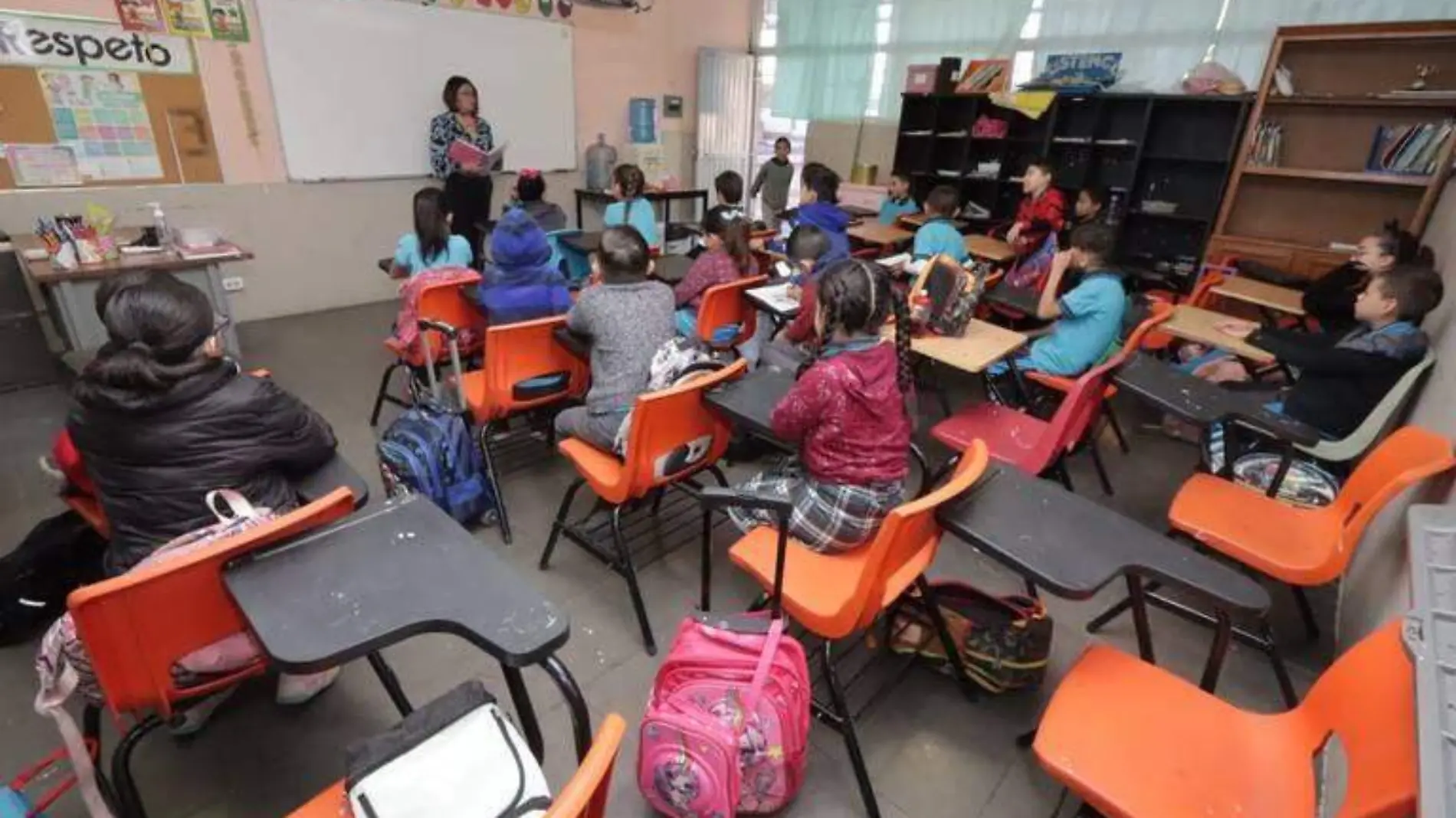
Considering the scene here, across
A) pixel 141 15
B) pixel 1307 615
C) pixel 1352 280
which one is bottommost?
pixel 1307 615

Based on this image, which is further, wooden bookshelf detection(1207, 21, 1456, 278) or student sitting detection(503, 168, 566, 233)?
student sitting detection(503, 168, 566, 233)

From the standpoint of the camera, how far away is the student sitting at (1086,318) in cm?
272

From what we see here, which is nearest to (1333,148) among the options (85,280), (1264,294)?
(1264,294)

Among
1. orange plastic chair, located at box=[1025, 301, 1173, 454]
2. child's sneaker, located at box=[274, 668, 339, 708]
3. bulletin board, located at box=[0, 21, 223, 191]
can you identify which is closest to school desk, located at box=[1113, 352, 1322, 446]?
orange plastic chair, located at box=[1025, 301, 1173, 454]

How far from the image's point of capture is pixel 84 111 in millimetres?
3775

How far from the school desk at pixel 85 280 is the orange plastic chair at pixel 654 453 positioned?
2.33 metres

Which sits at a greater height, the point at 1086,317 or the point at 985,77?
the point at 985,77

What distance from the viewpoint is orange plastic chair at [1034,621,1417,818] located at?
3.22 feet

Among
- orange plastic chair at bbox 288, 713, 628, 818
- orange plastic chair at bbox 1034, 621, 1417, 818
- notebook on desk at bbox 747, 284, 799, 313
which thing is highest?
orange plastic chair at bbox 288, 713, 628, 818

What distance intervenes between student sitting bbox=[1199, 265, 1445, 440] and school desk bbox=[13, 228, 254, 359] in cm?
446

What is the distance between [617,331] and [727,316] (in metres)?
1.01

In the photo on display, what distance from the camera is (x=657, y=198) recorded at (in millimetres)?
6383

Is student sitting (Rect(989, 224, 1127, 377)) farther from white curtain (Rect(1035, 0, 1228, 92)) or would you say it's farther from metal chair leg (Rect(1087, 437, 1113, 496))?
white curtain (Rect(1035, 0, 1228, 92))

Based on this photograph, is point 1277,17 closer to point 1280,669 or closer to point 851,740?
point 1280,669
